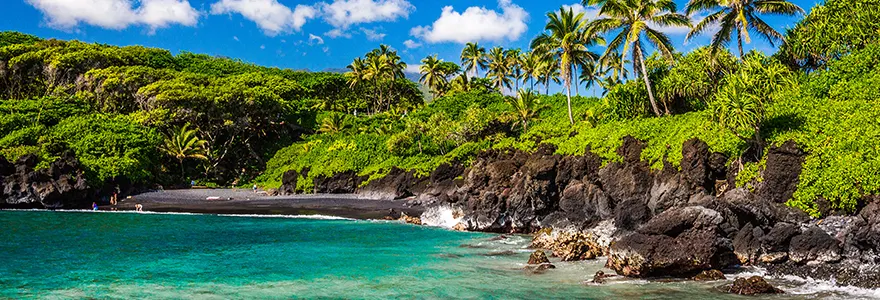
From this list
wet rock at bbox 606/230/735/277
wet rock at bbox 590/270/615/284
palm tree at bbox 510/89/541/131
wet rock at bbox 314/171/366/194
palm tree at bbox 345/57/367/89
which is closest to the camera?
wet rock at bbox 606/230/735/277

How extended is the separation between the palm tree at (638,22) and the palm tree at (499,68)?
156 feet

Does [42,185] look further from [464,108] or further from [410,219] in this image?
[464,108]

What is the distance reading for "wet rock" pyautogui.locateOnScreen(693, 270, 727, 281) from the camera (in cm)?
2006

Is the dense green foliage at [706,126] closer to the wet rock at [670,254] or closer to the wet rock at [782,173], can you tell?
the wet rock at [782,173]

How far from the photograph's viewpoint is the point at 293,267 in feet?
85.0

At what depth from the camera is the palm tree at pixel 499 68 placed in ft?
307

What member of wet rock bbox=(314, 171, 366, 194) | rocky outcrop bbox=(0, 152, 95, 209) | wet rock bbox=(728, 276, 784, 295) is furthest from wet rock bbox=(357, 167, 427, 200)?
wet rock bbox=(728, 276, 784, 295)

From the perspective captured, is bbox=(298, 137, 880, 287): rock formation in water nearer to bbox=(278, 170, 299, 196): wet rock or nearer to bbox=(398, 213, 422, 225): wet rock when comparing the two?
bbox=(398, 213, 422, 225): wet rock

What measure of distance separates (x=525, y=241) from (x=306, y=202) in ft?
92.3

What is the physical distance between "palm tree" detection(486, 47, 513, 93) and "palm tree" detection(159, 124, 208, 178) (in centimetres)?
4470

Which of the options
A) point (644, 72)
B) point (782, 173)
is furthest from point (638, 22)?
point (782, 173)

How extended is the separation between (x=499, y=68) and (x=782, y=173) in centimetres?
6845

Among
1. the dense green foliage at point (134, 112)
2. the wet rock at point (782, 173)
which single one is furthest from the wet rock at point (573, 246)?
the dense green foliage at point (134, 112)

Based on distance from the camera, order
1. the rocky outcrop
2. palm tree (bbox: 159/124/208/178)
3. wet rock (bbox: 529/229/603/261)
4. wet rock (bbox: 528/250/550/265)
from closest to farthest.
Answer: wet rock (bbox: 528/250/550/265) → wet rock (bbox: 529/229/603/261) → the rocky outcrop → palm tree (bbox: 159/124/208/178)
